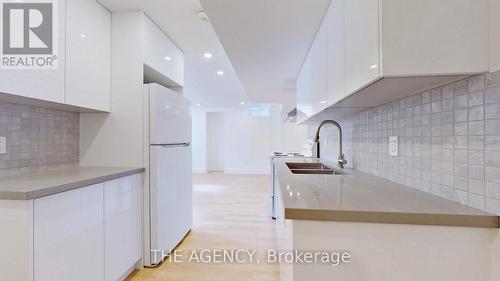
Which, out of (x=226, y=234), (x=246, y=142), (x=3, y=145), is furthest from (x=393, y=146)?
(x=246, y=142)

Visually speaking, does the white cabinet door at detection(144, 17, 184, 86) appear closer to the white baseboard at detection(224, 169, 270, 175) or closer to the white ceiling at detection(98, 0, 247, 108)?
the white ceiling at detection(98, 0, 247, 108)

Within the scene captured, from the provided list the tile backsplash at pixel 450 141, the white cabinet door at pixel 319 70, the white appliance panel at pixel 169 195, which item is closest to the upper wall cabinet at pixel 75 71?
the white appliance panel at pixel 169 195

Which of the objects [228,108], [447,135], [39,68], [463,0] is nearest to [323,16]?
[463,0]

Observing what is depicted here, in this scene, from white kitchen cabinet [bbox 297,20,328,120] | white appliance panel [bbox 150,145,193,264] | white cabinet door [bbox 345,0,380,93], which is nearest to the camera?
white cabinet door [bbox 345,0,380,93]

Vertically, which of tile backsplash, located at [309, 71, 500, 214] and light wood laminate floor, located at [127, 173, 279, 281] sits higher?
tile backsplash, located at [309, 71, 500, 214]

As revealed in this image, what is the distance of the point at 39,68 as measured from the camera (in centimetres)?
147

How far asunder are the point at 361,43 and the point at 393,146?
67 cm

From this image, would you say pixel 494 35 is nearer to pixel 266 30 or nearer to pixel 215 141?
pixel 266 30

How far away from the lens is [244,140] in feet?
26.0

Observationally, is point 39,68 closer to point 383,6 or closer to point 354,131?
point 383,6

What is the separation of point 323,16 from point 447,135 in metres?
1.06

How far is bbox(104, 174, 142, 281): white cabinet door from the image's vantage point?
1.63 m

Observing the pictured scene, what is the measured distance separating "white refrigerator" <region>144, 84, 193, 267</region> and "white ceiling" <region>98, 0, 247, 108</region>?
67 centimetres

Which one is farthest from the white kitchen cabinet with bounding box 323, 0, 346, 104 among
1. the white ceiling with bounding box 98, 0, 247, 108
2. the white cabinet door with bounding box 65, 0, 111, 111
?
the white cabinet door with bounding box 65, 0, 111, 111
